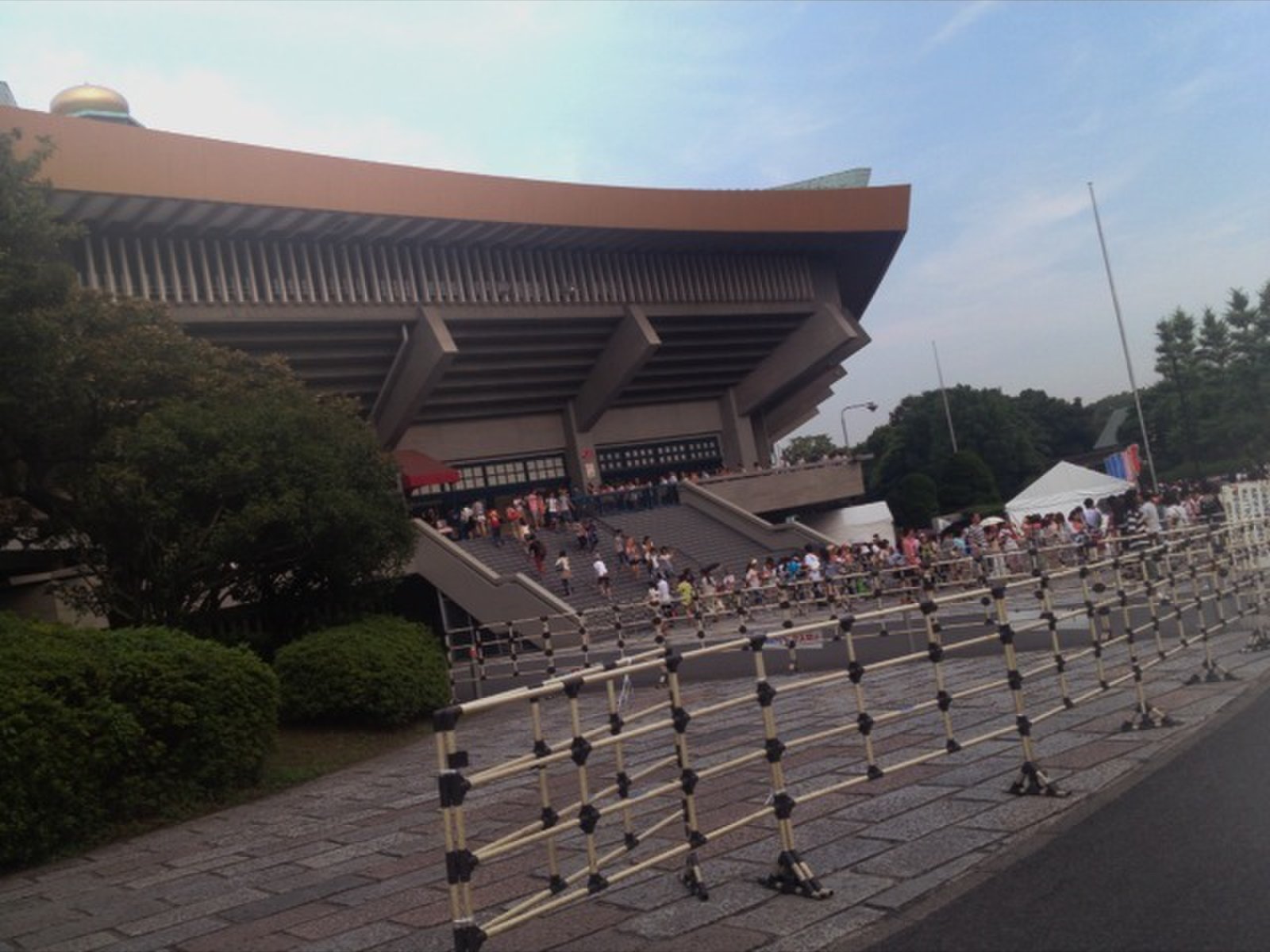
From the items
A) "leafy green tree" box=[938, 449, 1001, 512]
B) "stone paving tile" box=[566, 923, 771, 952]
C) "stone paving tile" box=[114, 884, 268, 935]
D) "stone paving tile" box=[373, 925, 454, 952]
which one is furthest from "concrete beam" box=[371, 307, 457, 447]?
"stone paving tile" box=[566, 923, 771, 952]

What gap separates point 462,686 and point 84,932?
13.8 meters

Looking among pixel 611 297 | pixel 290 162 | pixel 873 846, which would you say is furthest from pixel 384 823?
pixel 611 297

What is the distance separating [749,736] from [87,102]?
3562 centimetres

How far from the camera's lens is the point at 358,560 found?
1877cm

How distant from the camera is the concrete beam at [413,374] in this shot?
33906 millimetres

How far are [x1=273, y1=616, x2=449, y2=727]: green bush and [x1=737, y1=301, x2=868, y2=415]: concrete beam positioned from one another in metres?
30.6

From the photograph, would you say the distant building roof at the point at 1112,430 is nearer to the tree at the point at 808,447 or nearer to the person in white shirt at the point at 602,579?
the tree at the point at 808,447

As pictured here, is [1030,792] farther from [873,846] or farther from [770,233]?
[770,233]

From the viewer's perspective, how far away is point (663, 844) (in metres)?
7.00

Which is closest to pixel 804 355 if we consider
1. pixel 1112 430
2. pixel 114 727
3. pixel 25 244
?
pixel 25 244

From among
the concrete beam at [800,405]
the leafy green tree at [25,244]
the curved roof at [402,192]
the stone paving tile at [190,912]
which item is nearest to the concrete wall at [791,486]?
the concrete beam at [800,405]

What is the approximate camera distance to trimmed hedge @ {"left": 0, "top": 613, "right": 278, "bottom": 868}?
365 inches

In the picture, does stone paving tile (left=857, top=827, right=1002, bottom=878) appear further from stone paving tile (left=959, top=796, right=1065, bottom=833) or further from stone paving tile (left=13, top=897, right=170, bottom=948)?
stone paving tile (left=13, top=897, right=170, bottom=948)

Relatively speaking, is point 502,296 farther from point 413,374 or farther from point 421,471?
point 421,471
